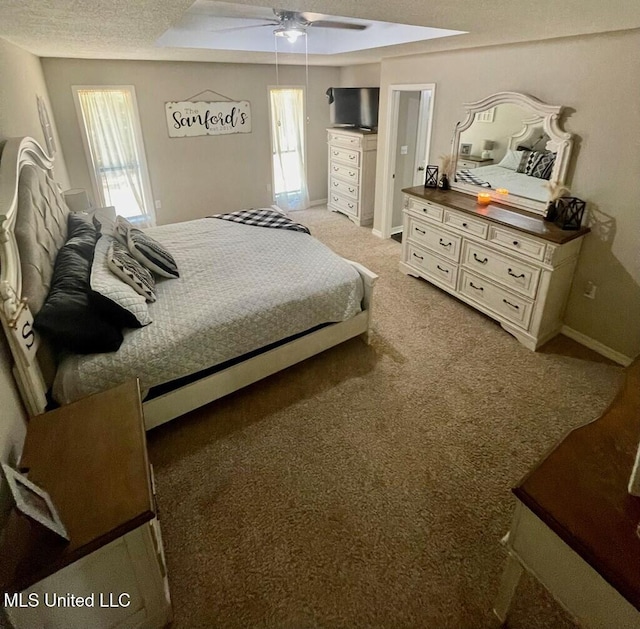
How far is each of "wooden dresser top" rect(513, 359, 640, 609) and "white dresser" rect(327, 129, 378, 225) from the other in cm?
492

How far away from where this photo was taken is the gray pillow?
2.09 m

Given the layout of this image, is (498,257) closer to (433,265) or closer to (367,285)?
(433,265)

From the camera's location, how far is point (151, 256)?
2.82m

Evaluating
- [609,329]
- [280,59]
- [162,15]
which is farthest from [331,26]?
[609,329]

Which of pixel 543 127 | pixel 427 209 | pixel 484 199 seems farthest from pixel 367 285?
pixel 543 127

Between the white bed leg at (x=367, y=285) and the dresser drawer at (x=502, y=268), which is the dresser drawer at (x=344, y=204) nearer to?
the dresser drawer at (x=502, y=268)

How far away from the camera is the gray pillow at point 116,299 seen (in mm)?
2090

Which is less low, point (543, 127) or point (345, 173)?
point (543, 127)

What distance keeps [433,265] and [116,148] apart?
13.5 feet

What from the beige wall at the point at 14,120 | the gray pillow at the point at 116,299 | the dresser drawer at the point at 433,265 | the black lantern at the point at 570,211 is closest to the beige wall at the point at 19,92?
the beige wall at the point at 14,120

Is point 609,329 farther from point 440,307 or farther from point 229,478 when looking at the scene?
point 229,478

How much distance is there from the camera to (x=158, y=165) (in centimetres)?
524

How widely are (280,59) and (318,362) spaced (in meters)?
4.02

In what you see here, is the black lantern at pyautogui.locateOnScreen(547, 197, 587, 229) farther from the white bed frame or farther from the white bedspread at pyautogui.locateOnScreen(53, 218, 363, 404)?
the white bedspread at pyautogui.locateOnScreen(53, 218, 363, 404)
